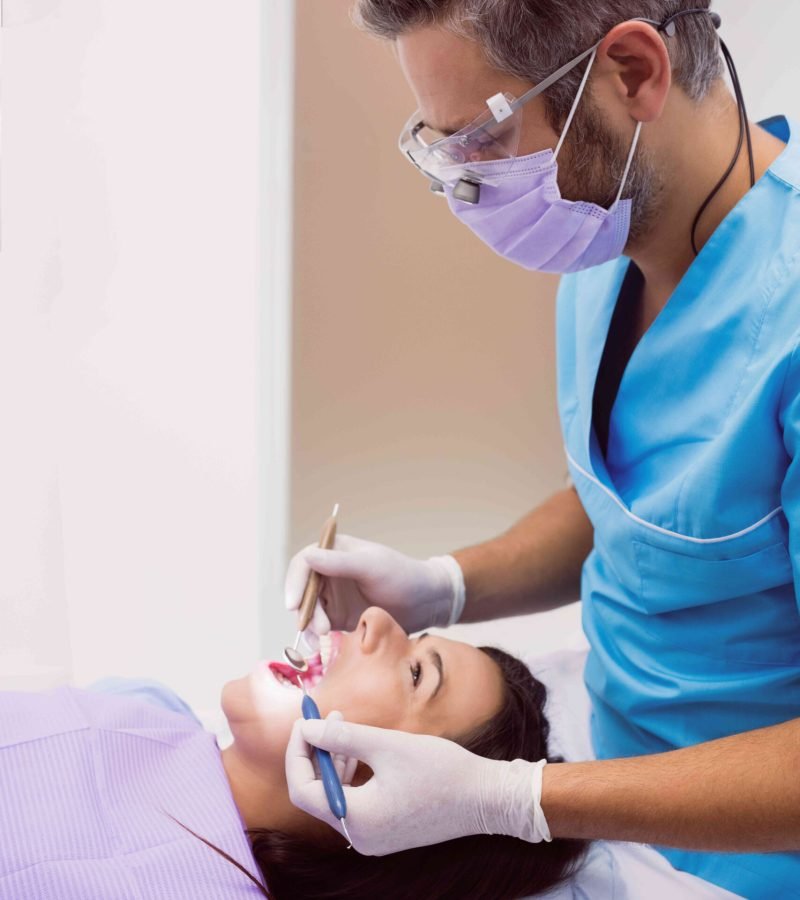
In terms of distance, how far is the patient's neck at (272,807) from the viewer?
1491 mm

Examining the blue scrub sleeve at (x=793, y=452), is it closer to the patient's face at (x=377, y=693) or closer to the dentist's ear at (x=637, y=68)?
the dentist's ear at (x=637, y=68)

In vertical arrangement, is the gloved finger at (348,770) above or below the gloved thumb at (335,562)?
below

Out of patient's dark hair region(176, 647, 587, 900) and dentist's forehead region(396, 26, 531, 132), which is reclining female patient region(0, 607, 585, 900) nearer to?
patient's dark hair region(176, 647, 587, 900)

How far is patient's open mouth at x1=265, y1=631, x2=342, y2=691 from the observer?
158 centimetres

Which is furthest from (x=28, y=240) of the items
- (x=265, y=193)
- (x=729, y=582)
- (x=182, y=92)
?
(x=729, y=582)

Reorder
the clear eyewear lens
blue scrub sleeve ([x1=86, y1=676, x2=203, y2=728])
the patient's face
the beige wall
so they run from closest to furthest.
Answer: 1. the clear eyewear lens
2. the patient's face
3. blue scrub sleeve ([x1=86, y1=676, x2=203, y2=728])
4. the beige wall

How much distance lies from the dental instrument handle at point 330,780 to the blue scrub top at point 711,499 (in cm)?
51

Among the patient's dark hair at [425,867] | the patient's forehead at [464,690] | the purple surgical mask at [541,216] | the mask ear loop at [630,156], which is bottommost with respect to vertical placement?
the patient's dark hair at [425,867]

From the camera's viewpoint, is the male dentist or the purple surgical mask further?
the purple surgical mask

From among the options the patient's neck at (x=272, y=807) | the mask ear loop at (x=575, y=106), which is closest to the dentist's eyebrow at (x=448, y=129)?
the mask ear loop at (x=575, y=106)

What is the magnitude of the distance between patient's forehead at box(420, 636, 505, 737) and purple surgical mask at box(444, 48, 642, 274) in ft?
1.96

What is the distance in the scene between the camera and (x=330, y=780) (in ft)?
4.26

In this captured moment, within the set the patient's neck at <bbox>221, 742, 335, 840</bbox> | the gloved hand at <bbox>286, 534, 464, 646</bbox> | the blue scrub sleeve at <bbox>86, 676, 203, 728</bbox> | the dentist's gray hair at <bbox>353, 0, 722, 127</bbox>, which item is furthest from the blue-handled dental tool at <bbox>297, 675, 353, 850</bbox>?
the dentist's gray hair at <bbox>353, 0, 722, 127</bbox>

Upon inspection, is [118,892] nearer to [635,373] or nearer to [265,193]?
[635,373]
